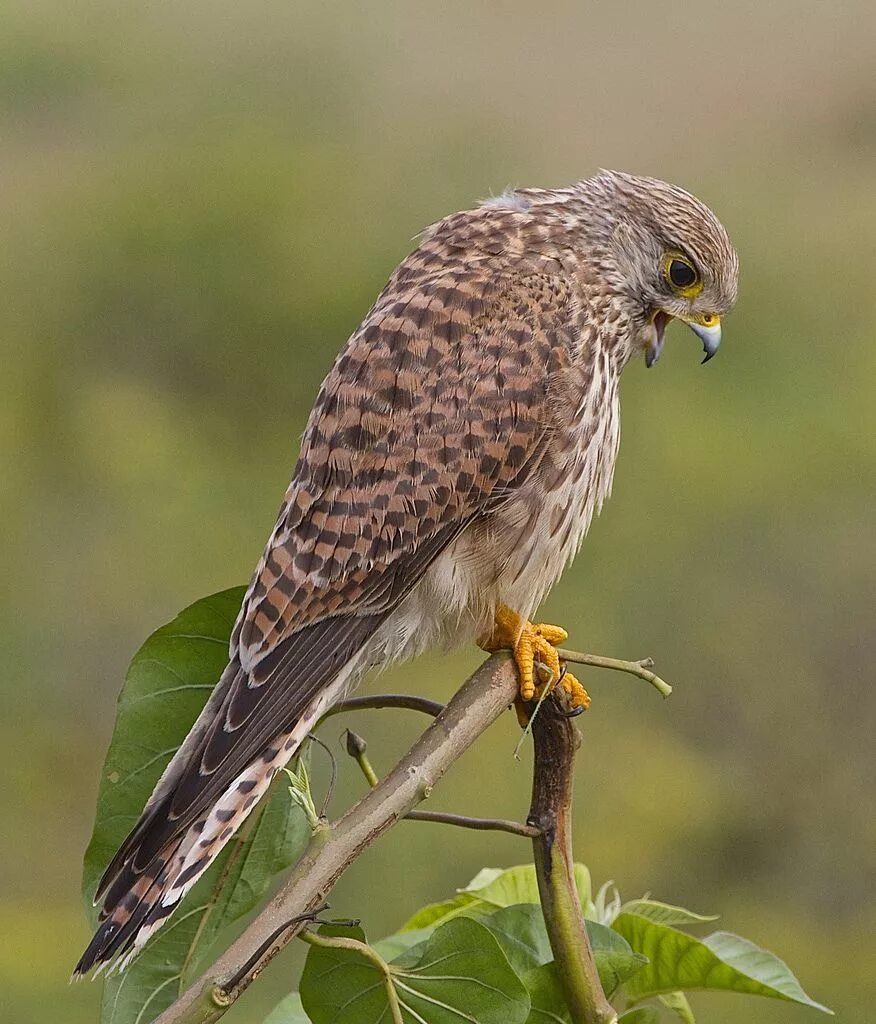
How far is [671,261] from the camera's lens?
64.0 inches

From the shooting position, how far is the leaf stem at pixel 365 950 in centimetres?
91

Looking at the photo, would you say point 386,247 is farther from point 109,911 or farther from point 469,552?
point 109,911

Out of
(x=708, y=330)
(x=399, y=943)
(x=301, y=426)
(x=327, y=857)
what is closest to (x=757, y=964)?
(x=399, y=943)

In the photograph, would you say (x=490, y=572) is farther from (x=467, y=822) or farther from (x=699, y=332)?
(x=467, y=822)

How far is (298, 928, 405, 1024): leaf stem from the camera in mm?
909

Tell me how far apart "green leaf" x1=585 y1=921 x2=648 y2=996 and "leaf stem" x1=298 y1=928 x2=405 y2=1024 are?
0.16 m

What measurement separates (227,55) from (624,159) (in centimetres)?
188

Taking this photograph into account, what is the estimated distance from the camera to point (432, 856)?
3.84 m

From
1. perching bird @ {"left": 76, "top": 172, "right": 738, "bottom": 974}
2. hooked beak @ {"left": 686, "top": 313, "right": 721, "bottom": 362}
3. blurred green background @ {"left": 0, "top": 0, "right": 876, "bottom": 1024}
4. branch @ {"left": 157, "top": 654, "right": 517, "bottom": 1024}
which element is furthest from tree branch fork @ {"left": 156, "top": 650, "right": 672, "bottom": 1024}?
blurred green background @ {"left": 0, "top": 0, "right": 876, "bottom": 1024}

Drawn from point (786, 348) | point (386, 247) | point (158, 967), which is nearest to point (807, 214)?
point (786, 348)

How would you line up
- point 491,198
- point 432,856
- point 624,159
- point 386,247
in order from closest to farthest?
point 491,198 < point 432,856 < point 624,159 < point 386,247

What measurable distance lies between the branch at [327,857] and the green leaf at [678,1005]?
29 centimetres

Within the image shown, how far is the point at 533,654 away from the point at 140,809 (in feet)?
1.32

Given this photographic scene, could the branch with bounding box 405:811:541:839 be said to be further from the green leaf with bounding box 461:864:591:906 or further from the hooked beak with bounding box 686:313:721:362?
the hooked beak with bounding box 686:313:721:362
